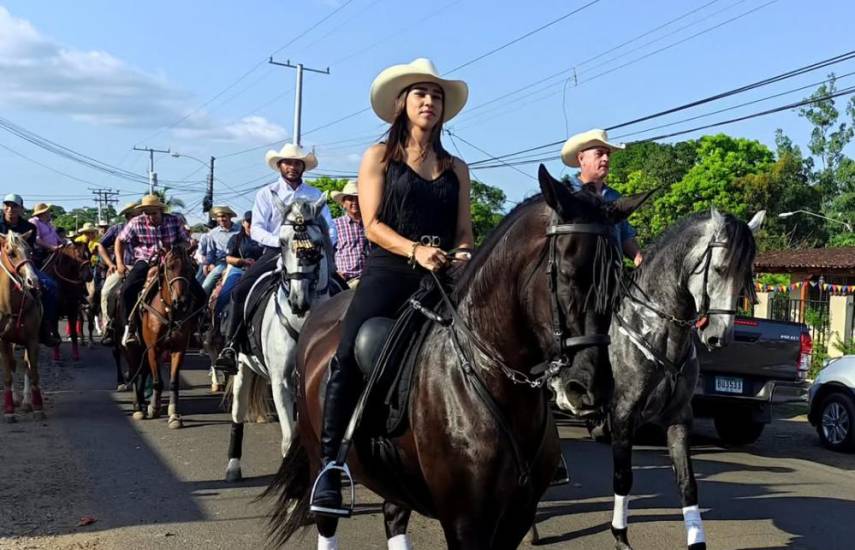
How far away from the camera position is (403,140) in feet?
13.2

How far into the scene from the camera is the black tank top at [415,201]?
3896 millimetres

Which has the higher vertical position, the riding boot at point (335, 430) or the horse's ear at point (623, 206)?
the horse's ear at point (623, 206)

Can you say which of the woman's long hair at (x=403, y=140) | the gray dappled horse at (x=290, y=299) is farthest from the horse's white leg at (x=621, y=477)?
the woman's long hair at (x=403, y=140)

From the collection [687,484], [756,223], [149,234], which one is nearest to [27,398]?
[149,234]

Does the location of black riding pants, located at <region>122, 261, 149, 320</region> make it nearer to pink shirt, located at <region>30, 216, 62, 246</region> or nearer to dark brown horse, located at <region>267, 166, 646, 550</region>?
pink shirt, located at <region>30, 216, 62, 246</region>

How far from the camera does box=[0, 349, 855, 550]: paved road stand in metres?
6.16

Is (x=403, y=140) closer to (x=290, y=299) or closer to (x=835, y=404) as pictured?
(x=290, y=299)

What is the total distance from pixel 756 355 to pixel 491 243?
738cm

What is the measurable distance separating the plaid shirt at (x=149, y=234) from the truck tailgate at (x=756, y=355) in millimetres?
7435

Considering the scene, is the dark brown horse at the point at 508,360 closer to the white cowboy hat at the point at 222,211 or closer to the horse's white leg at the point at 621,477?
the horse's white leg at the point at 621,477

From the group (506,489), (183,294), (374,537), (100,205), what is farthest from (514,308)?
(100,205)

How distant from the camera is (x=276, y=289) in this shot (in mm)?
7613

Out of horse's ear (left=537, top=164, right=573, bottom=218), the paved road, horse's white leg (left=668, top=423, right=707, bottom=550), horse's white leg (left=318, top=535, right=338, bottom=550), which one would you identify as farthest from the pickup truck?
horse's ear (left=537, top=164, right=573, bottom=218)

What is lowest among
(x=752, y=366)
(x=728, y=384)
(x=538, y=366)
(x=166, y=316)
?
(x=728, y=384)
